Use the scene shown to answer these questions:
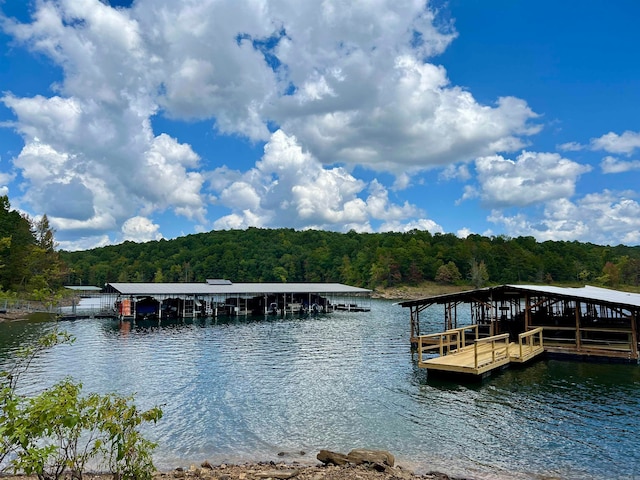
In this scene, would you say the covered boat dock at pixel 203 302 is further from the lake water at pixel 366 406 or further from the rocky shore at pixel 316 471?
the rocky shore at pixel 316 471

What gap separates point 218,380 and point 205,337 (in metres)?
14.3

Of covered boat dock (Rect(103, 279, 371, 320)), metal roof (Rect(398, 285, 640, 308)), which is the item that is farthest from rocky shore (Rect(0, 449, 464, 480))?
covered boat dock (Rect(103, 279, 371, 320))

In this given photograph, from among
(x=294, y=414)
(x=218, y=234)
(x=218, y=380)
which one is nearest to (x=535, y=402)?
(x=294, y=414)

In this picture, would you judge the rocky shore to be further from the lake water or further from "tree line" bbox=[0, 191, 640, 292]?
"tree line" bbox=[0, 191, 640, 292]

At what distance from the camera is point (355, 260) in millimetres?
136875

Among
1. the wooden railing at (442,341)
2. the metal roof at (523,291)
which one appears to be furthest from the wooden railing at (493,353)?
the metal roof at (523,291)

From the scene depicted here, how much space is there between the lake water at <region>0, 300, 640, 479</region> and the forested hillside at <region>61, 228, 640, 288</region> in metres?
95.4

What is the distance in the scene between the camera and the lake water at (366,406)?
10.6m

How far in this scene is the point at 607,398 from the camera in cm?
1528

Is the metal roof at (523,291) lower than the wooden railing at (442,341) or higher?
higher

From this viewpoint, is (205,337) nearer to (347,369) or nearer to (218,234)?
(347,369)

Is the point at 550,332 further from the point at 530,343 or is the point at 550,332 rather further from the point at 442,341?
the point at 442,341

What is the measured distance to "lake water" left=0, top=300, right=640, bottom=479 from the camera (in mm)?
10648

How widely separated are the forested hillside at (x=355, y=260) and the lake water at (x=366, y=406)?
313 feet
